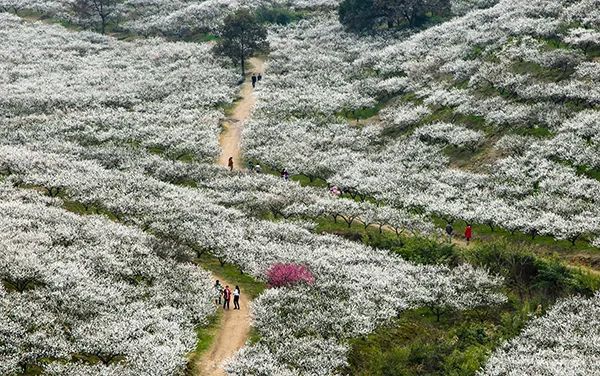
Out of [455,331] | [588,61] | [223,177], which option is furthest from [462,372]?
[588,61]

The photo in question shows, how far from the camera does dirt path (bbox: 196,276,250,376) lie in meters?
31.7

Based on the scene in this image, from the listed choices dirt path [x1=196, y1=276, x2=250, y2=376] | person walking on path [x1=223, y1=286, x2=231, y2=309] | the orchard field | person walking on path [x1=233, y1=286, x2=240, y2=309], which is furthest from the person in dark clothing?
person walking on path [x1=233, y1=286, x2=240, y2=309]

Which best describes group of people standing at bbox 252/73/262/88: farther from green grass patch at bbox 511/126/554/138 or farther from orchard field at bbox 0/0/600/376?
green grass patch at bbox 511/126/554/138

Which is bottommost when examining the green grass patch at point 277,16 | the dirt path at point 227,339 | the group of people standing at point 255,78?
the dirt path at point 227,339

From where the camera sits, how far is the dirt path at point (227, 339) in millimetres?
31688

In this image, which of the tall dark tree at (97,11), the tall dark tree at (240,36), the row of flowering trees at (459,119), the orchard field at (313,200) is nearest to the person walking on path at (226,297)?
the orchard field at (313,200)

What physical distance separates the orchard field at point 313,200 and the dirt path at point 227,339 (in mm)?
129

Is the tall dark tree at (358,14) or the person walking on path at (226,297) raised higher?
the tall dark tree at (358,14)

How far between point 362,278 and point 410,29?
77603mm

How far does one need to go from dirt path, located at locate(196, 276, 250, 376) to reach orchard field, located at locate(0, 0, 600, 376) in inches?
5.1

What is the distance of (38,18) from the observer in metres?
126

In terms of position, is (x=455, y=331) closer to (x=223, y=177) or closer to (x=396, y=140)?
(x=223, y=177)

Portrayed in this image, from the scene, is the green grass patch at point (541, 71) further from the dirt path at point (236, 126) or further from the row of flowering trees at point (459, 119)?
the dirt path at point (236, 126)

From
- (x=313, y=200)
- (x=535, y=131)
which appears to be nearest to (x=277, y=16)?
(x=535, y=131)
